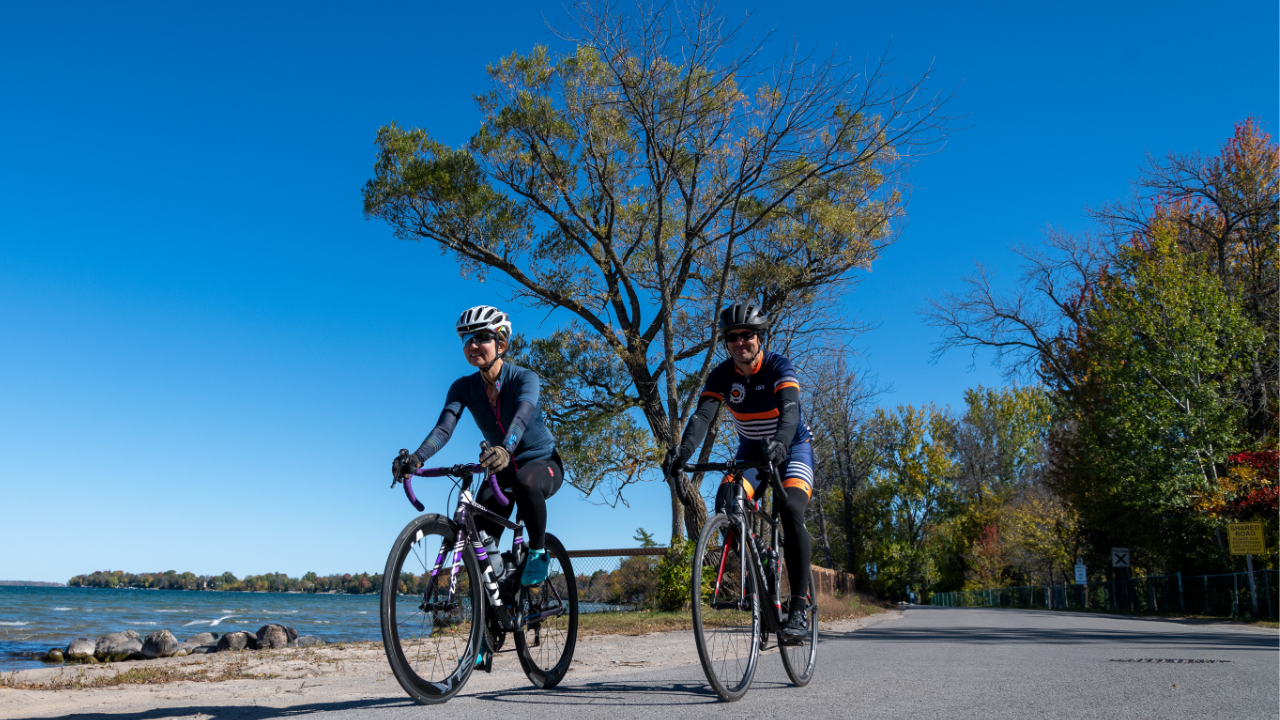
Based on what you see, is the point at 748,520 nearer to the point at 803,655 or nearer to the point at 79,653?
the point at 803,655

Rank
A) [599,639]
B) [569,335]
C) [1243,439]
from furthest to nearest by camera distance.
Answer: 1. [1243,439]
2. [569,335]
3. [599,639]

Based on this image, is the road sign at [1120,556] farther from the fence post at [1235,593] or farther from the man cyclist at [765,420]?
the man cyclist at [765,420]

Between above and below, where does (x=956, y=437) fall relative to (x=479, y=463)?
above

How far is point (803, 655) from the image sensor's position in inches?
185

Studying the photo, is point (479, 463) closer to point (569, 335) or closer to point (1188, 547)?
point (569, 335)

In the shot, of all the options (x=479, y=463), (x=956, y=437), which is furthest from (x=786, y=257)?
(x=956, y=437)

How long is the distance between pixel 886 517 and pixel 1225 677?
4470 cm

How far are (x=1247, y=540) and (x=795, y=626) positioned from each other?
20394 mm

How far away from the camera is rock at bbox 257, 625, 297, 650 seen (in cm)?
1483

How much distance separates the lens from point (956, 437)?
59500 millimetres

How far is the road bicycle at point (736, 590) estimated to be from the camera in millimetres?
3873

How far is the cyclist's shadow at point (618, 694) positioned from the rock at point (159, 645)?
1294cm

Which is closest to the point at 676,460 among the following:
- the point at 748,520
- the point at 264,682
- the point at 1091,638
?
the point at 748,520

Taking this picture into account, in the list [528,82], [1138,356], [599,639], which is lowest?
[599,639]
